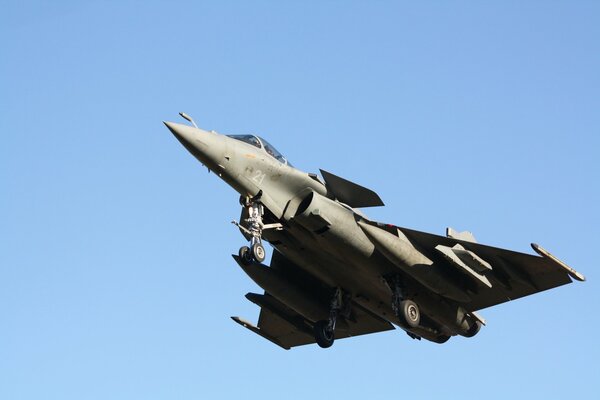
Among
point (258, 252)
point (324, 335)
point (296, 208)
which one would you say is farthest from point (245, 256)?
point (324, 335)

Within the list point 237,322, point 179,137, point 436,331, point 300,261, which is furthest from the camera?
point 237,322

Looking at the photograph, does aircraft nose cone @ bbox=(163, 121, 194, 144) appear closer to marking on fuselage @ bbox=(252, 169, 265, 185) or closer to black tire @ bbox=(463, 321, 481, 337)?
marking on fuselage @ bbox=(252, 169, 265, 185)

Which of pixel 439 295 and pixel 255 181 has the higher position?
pixel 255 181

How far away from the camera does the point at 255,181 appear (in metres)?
23.4

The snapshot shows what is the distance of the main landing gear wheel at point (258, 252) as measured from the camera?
2264 centimetres

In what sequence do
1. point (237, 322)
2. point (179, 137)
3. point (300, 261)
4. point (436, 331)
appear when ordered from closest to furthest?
point (179, 137) < point (300, 261) < point (436, 331) < point (237, 322)

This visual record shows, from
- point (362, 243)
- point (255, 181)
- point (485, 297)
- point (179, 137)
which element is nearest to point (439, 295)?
point (485, 297)

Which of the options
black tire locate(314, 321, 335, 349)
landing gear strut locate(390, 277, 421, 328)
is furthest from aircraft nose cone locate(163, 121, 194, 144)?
black tire locate(314, 321, 335, 349)

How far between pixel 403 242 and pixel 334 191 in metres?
1.98

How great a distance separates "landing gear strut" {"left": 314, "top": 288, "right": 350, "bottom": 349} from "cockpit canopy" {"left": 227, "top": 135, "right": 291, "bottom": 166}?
3.75 meters

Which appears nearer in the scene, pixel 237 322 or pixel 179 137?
pixel 179 137

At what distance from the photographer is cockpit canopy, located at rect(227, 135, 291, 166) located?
78.7 ft

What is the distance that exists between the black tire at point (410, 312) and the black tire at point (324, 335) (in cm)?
233

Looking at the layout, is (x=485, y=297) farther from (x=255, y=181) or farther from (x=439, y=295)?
(x=255, y=181)
